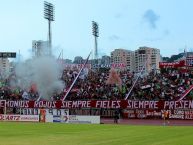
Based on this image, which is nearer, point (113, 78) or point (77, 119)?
point (77, 119)

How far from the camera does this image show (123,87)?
72.8 m

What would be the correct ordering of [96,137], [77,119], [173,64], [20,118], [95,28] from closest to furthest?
[96,137] < [77,119] < [20,118] < [173,64] < [95,28]

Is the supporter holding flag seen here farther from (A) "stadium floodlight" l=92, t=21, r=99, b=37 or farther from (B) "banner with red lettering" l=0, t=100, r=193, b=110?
(A) "stadium floodlight" l=92, t=21, r=99, b=37

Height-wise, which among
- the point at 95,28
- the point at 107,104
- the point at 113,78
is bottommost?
the point at 107,104

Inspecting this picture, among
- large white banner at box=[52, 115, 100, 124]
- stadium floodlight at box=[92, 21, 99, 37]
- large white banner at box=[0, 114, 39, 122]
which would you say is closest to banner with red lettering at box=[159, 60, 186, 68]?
large white banner at box=[52, 115, 100, 124]

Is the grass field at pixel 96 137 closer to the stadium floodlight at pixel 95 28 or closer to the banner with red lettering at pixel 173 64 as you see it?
the banner with red lettering at pixel 173 64

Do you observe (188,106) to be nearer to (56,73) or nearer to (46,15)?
(56,73)

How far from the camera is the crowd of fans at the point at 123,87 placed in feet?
227

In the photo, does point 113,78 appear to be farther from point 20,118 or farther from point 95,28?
point 95,28

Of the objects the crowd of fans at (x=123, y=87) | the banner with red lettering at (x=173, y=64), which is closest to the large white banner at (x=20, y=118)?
the crowd of fans at (x=123, y=87)

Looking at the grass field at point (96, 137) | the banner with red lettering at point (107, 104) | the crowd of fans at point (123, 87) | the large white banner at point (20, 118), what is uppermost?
the crowd of fans at point (123, 87)

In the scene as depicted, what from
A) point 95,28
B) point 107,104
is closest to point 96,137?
point 107,104

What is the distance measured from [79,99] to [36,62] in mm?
13639

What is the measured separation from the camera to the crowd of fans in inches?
2729
